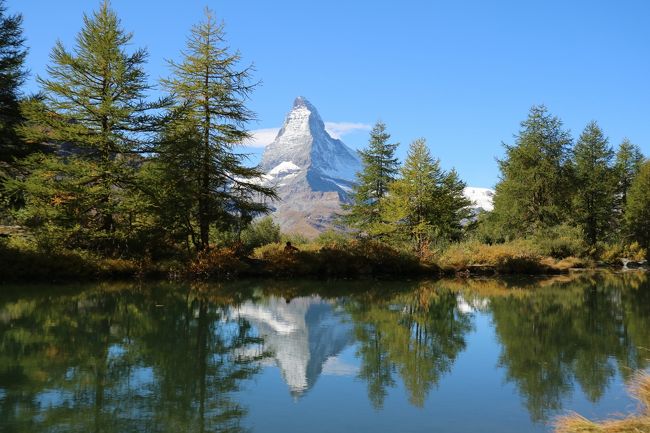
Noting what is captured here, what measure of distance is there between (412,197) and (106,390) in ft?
91.0

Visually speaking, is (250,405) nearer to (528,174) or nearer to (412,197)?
(412,197)

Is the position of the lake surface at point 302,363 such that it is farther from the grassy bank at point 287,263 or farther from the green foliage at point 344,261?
the green foliage at point 344,261

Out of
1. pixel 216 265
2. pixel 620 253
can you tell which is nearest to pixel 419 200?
pixel 216 265

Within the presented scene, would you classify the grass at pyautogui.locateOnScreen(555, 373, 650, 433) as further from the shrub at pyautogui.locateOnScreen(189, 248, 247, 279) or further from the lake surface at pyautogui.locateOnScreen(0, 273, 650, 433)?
the shrub at pyautogui.locateOnScreen(189, 248, 247, 279)

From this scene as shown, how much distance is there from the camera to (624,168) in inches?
2071

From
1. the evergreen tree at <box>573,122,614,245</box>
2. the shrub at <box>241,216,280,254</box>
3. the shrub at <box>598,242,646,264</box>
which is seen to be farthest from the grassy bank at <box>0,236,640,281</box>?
the evergreen tree at <box>573,122,614,245</box>

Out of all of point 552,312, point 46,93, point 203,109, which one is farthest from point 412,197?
point 46,93

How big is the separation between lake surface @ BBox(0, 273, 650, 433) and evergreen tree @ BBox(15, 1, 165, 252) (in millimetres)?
→ 4349

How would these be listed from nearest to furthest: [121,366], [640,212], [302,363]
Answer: [121,366], [302,363], [640,212]

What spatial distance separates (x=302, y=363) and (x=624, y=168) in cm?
5419

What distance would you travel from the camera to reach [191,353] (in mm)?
8680

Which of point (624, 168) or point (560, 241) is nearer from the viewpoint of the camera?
point (560, 241)

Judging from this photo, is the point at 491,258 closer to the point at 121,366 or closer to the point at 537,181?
the point at 537,181

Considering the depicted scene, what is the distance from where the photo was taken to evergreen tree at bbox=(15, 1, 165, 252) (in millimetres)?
19125
